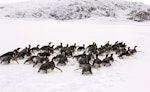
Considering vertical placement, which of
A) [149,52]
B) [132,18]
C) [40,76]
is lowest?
[132,18]

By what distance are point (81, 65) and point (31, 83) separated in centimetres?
291

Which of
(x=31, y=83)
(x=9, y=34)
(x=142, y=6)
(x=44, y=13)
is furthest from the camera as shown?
(x=142, y=6)

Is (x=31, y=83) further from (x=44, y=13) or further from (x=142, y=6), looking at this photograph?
(x=142, y=6)

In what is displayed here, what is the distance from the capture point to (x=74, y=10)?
178ft

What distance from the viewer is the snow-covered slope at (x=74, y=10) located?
4981cm

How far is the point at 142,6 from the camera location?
6378 cm

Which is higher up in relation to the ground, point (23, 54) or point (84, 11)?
point (23, 54)

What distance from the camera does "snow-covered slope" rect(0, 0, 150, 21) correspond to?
49812mm

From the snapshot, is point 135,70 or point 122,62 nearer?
point 135,70

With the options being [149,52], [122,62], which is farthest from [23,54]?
[149,52]

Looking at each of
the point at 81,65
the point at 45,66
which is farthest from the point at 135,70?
the point at 45,66

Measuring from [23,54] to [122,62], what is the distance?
467 cm

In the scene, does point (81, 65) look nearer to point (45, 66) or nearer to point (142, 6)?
point (45, 66)

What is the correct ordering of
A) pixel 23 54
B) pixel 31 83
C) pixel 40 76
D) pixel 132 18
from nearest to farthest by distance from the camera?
pixel 31 83 → pixel 40 76 → pixel 23 54 → pixel 132 18
